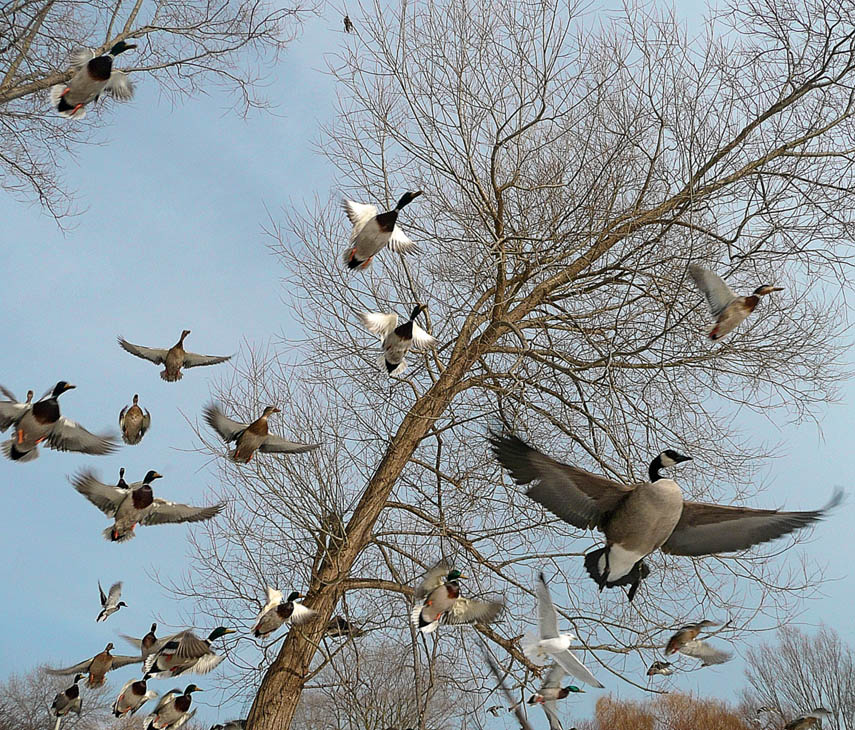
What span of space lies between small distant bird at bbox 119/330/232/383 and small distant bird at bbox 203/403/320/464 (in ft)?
2.02

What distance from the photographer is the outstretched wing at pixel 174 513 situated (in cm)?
712

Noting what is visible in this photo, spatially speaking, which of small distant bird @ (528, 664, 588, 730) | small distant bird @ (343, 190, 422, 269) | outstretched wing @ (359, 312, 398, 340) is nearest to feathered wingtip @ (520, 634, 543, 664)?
small distant bird @ (528, 664, 588, 730)

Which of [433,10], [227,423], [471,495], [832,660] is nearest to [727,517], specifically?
[471,495]

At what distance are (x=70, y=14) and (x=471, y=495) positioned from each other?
26.8 feet

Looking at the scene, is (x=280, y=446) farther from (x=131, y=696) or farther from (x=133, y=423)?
(x=131, y=696)

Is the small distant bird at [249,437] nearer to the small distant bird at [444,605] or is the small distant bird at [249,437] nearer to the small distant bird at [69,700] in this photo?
the small distant bird at [444,605]

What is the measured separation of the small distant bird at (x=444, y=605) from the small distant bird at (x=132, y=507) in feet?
6.96

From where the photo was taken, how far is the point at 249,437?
6969 millimetres

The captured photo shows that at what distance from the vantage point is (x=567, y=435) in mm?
8570

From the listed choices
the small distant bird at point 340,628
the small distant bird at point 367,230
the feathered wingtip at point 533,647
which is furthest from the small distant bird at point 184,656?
the small distant bird at point 367,230

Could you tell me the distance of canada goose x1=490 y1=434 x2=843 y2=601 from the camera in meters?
5.25

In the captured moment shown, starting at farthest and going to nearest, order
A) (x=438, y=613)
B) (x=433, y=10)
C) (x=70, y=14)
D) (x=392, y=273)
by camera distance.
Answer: (x=70, y=14) → (x=392, y=273) → (x=433, y=10) → (x=438, y=613)

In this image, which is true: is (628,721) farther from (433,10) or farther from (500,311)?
(433,10)

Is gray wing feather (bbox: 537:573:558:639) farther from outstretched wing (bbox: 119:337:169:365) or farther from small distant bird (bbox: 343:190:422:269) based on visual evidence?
outstretched wing (bbox: 119:337:169:365)
